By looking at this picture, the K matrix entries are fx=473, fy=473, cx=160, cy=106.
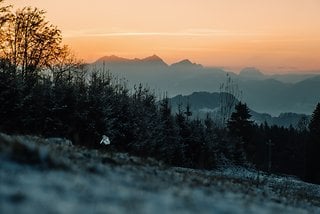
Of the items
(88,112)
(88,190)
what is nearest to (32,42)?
(88,112)

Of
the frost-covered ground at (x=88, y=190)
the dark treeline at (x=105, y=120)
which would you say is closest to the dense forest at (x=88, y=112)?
the dark treeline at (x=105, y=120)

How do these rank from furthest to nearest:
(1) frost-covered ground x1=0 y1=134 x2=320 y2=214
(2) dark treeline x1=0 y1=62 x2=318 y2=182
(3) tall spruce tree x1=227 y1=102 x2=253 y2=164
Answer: (3) tall spruce tree x1=227 y1=102 x2=253 y2=164, (2) dark treeline x1=0 y1=62 x2=318 y2=182, (1) frost-covered ground x1=0 y1=134 x2=320 y2=214

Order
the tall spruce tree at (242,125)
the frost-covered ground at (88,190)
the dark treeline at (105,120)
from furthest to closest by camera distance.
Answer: the tall spruce tree at (242,125)
the dark treeline at (105,120)
the frost-covered ground at (88,190)

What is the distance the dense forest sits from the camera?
1441 inches

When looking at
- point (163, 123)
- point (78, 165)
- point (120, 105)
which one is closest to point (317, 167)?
point (163, 123)

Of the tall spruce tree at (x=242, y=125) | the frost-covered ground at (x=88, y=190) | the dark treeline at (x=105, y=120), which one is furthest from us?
the tall spruce tree at (x=242, y=125)

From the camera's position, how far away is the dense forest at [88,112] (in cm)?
3659

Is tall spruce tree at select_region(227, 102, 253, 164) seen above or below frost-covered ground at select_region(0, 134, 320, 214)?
below

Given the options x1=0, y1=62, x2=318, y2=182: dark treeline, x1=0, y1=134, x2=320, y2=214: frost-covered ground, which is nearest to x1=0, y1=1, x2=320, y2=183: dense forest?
x1=0, y1=62, x2=318, y2=182: dark treeline

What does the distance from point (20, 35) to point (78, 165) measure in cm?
4882

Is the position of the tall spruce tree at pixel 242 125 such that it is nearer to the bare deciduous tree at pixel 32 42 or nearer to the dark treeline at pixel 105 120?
the dark treeline at pixel 105 120

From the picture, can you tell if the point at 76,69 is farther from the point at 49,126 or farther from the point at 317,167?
the point at 317,167

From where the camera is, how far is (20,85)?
34938 mm

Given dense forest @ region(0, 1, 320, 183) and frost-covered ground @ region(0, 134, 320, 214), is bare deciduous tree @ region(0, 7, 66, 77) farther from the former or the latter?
frost-covered ground @ region(0, 134, 320, 214)
